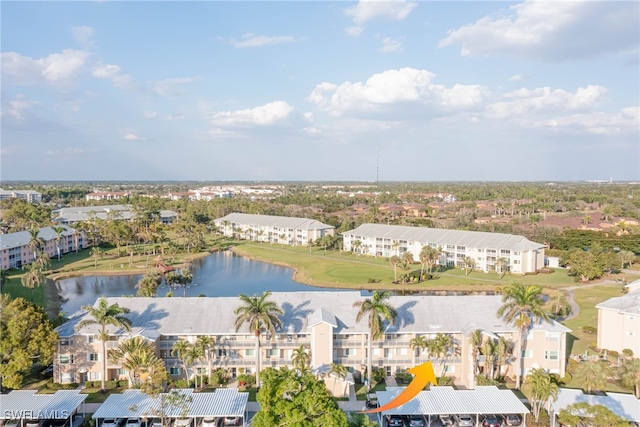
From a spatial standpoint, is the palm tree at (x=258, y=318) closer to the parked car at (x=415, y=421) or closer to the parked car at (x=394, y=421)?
the parked car at (x=394, y=421)

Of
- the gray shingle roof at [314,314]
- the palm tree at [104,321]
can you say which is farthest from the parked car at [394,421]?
the palm tree at [104,321]

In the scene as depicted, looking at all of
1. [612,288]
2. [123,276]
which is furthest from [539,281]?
[123,276]

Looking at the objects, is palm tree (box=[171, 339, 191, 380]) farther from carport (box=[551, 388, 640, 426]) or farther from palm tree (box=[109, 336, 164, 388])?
carport (box=[551, 388, 640, 426])

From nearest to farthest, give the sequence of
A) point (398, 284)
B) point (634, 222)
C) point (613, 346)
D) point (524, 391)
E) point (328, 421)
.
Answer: point (328, 421) → point (524, 391) → point (613, 346) → point (398, 284) → point (634, 222)

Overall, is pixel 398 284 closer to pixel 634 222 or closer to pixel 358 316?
pixel 358 316

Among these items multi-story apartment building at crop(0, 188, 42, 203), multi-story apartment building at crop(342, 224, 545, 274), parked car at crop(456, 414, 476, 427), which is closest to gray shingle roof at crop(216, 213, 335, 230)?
multi-story apartment building at crop(342, 224, 545, 274)

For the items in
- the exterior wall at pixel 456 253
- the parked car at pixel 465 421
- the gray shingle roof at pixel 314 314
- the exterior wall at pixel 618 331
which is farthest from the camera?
the exterior wall at pixel 456 253
